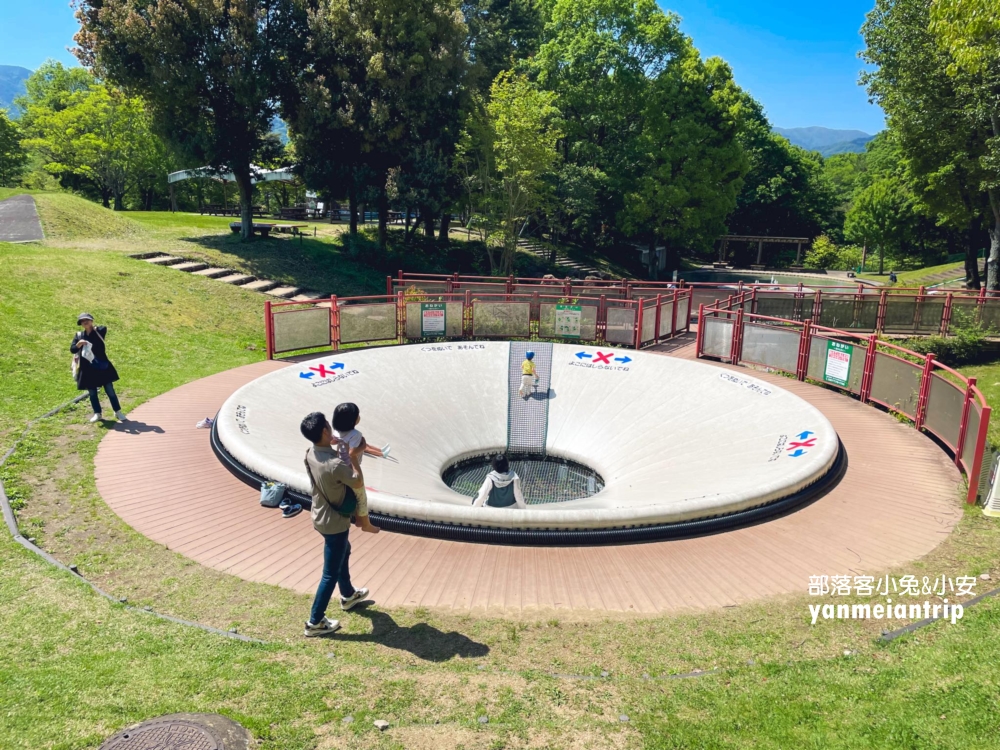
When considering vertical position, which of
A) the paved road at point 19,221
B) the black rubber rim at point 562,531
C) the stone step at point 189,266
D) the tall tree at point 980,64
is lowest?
the black rubber rim at point 562,531

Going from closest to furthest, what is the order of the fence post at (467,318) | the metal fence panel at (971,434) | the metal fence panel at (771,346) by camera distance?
the metal fence panel at (971,434), the metal fence panel at (771,346), the fence post at (467,318)

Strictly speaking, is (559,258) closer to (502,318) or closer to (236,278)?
(236,278)

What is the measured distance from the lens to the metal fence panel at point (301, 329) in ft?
61.4

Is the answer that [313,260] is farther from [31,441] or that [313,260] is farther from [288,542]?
[288,542]

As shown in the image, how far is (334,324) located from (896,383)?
574 inches

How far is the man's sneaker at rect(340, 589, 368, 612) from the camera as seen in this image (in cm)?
680

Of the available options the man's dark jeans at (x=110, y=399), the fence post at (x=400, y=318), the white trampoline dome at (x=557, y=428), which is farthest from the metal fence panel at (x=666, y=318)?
the man's dark jeans at (x=110, y=399)

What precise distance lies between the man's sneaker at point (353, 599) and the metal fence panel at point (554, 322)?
1577 centimetres

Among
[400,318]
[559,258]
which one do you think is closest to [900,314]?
[400,318]

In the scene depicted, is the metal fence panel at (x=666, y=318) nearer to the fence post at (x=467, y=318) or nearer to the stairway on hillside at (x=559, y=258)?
the fence post at (x=467, y=318)

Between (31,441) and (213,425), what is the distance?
2.90 meters

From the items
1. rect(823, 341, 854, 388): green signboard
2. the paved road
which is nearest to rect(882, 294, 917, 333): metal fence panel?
rect(823, 341, 854, 388): green signboard

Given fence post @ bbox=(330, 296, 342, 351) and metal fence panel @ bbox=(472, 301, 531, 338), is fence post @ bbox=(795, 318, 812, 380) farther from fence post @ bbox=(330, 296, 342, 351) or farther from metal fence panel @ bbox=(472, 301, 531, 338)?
fence post @ bbox=(330, 296, 342, 351)

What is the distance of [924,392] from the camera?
529 inches
